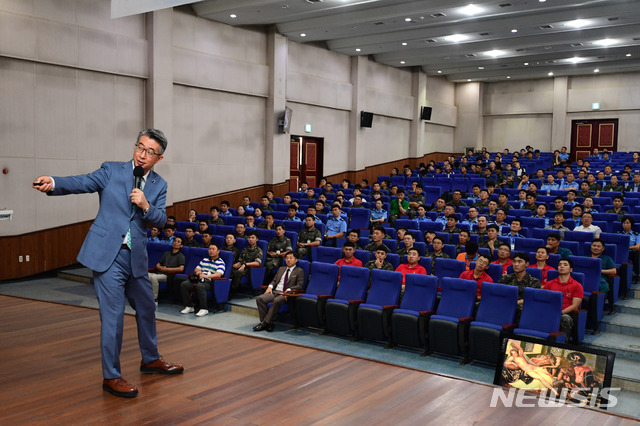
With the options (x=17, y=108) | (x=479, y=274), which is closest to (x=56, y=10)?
(x=17, y=108)

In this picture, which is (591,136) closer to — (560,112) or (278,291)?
(560,112)

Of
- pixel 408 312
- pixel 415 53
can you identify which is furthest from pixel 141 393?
pixel 415 53

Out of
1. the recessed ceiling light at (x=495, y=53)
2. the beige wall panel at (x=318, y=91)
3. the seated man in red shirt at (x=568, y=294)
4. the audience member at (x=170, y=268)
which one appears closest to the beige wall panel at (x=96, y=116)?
the audience member at (x=170, y=268)

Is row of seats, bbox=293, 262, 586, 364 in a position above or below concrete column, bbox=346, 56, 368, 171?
below

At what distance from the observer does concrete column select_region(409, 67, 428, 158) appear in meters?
17.6

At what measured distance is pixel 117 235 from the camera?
2812mm

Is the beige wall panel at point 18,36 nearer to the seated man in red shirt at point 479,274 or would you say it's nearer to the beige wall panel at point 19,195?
the beige wall panel at point 19,195

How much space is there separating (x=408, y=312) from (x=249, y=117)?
8.06 m

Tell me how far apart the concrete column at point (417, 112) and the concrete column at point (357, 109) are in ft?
8.69

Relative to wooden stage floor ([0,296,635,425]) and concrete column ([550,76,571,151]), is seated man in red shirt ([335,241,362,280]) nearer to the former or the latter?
wooden stage floor ([0,296,635,425])

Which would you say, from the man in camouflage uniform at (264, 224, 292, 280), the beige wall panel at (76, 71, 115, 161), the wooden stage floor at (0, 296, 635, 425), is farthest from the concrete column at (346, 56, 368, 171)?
the wooden stage floor at (0, 296, 635, 425)

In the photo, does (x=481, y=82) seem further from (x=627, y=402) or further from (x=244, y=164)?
(x=627, y=402)

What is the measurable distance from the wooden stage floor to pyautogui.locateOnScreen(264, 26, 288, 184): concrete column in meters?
9.29

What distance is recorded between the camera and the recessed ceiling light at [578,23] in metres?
11.6
